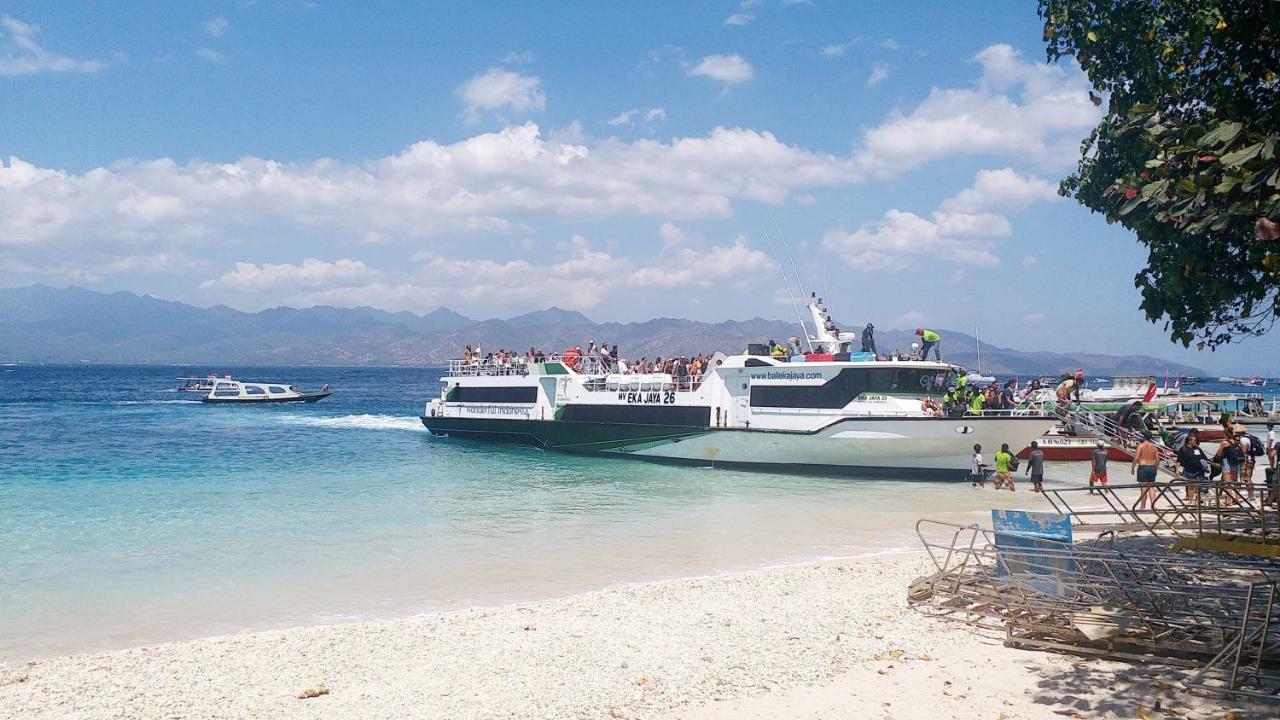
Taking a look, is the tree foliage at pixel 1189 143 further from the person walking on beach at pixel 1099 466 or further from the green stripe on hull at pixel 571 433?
the green stripe on hull at pixel 571 433

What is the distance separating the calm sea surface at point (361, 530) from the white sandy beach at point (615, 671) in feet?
4.75

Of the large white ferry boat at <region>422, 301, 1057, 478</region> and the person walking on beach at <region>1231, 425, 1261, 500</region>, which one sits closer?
the person walking on beach at <region>1231, 425, 1261, 500</region>

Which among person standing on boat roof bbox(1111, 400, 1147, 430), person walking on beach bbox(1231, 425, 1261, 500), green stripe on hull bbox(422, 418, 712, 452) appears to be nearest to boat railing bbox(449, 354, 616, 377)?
green stripe on hull bbox(422, 418, 712, 452)

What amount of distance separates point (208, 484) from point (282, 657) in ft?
51.3

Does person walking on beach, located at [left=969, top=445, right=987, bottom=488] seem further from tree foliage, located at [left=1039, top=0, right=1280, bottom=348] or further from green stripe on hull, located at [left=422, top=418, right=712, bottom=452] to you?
tree foliage, located at [left=1039, top=0, right=1280, bottom=348]

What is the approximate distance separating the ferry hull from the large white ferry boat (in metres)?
0.03

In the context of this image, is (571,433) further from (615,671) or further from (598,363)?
(615,671)

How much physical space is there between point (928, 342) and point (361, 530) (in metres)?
15.7

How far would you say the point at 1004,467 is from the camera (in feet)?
67.1

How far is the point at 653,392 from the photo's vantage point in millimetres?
26781

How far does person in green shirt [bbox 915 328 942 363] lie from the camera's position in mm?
22375

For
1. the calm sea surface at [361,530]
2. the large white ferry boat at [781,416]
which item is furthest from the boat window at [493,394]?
the calm sea surface at [361,530]

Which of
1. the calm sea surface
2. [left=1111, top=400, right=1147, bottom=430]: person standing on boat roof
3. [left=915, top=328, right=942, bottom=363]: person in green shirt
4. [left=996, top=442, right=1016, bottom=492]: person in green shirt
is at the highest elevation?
[left=915, top=328, right=942, bottom=363]: person in green shirt

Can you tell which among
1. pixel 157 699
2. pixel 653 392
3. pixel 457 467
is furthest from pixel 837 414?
pixel 157 699
